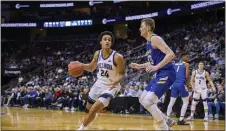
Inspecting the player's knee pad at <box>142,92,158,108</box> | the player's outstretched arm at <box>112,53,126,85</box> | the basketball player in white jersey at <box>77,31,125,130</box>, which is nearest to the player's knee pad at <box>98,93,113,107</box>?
the basketball player in white jersey at <box>77,31,125,130</box>

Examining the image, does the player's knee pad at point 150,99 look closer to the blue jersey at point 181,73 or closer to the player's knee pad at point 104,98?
the player's knee pad at point 104,98

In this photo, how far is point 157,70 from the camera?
615 centimetres

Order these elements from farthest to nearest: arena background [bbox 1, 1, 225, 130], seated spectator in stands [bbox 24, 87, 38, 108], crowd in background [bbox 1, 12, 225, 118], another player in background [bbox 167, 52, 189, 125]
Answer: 1. seated spectator in stands [bbox 24, 87, 38, 108]
2. arena background [bbox 1, 1, 225, 130]
3. crowd in background [bbox 1, 12, 225, 118]
4. another player in background [bbox 167, 52, 189, 125]

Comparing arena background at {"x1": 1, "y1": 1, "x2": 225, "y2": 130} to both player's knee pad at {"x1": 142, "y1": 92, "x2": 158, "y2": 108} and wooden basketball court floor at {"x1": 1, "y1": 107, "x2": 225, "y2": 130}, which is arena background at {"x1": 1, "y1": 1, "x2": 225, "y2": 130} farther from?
player's knee pad at {"x1": 142, "y1": 92, "x2": 158, "y2": 108}

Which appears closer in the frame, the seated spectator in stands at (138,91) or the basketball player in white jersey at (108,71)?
the basketball player in white jersey at (108,71)

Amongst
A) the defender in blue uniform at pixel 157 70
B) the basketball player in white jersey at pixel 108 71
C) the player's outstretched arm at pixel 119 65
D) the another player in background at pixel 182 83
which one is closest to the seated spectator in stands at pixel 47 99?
the another player in background at pixel 182 83

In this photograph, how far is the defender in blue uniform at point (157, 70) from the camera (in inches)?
232

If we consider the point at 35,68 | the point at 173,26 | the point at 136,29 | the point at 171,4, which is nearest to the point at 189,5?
the point at 171,4

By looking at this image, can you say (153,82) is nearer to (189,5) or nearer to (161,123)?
(161,123)

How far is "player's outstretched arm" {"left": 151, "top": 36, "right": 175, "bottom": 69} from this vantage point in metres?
5.83

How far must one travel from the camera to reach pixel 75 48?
34938 millimetres

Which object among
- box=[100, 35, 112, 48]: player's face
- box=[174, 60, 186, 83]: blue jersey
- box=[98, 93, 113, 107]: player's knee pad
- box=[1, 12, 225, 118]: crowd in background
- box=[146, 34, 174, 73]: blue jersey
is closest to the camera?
box=[146, 34, 174, 73]: blue jersey

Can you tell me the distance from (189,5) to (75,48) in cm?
1268

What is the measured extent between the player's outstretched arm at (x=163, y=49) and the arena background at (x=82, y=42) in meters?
8.29
